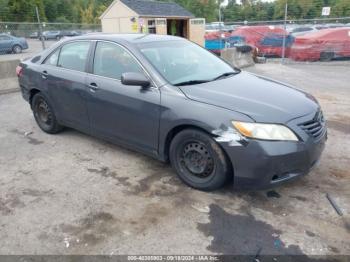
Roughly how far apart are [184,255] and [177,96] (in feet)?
5.28

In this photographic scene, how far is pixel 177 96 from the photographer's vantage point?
353 cm

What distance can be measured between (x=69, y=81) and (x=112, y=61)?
0.79 metres

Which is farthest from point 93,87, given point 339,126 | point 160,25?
point 160,25

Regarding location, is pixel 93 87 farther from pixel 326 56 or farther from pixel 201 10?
pixel 201 10

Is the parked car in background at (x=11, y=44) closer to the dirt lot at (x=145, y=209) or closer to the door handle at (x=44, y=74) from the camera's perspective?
the door handle at (x=44, y=74)

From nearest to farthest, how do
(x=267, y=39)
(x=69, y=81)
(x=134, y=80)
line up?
(x=134, y=80) < (x=69, y=81) < (x=267, y=39)

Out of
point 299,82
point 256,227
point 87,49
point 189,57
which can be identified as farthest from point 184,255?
point 299,82

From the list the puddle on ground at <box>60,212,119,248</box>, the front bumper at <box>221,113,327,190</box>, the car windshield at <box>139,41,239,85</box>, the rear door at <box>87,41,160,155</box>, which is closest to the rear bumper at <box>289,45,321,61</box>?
the car windshield at <box>139,41,239,85</box>

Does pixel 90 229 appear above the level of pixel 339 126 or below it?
below

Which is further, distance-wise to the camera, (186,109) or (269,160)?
(186,109)

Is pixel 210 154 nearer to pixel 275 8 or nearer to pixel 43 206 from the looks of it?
pixel 43 206

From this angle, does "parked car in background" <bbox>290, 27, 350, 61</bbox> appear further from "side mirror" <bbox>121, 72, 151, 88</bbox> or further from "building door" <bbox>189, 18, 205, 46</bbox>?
"side mirror" <bbox>121, 72, 151, 88</bbox>

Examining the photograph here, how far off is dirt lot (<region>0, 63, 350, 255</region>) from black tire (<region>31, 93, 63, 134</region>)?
1.80ft

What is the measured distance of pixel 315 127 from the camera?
133 inches
